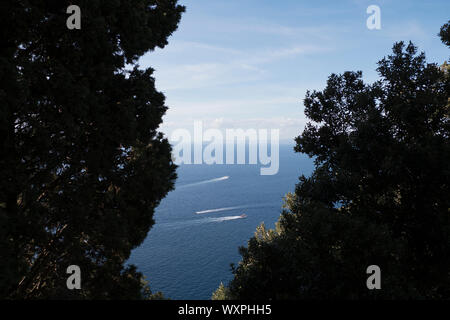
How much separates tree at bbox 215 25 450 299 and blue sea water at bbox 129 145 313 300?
47.7 meters

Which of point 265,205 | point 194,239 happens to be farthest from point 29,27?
point 265,205

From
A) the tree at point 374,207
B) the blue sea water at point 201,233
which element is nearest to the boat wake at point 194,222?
the blue sea water at point 201,233

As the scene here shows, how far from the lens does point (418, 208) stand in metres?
10.2

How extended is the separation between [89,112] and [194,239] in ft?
232

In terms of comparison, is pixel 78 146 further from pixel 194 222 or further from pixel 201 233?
pixel 194 222

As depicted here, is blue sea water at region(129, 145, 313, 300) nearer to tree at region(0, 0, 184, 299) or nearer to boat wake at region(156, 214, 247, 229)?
boat wake at region(156, 214, 247, 229)

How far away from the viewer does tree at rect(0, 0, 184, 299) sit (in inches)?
281

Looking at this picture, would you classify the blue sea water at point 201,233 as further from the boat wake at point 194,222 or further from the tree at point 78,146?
→ the tree at point 78,146

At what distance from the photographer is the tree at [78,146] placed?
7129 mm

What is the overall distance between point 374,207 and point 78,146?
11.0m

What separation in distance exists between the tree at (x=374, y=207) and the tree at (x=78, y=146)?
438 centimetres

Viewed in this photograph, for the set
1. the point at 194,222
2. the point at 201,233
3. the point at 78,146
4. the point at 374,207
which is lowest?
the point at 201,233

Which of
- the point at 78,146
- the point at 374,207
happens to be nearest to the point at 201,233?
the point at 374,207

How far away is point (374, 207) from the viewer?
10.9 metres
